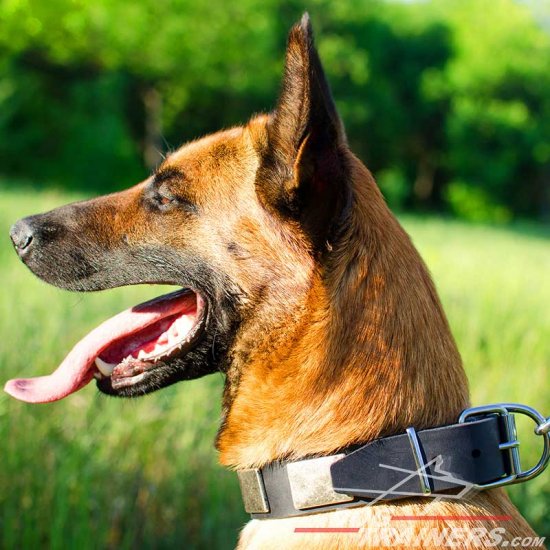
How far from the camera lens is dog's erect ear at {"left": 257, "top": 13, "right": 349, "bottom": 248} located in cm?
194

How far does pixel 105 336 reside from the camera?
261 cm

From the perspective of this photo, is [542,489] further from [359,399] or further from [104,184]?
[104,184]

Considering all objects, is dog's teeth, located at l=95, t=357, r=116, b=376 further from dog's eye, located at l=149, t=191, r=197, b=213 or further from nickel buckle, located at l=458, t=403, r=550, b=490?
nickel buckle, located at l=458, t=403, r=550, b=490

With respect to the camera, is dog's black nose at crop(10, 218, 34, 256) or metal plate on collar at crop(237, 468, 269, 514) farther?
dog's black nose at crop(10, 218, 34, 256)

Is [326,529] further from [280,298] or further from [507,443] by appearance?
[280,298]

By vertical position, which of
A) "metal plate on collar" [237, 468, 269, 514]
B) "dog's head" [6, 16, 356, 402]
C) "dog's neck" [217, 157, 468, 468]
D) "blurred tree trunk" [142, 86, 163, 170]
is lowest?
"metal plate on collar" [237, 468, 269, 514]

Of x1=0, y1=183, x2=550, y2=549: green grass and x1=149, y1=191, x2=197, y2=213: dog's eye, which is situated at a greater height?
x1=149, y1=191, x2=197, y2=213: dog's eye

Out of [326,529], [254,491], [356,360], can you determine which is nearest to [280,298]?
[356,360]

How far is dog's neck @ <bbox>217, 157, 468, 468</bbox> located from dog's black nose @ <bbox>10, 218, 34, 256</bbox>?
994mm

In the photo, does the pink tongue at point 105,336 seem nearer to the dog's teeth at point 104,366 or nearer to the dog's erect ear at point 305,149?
the dog's teeth at point 104,366

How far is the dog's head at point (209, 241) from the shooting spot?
6.84 feet

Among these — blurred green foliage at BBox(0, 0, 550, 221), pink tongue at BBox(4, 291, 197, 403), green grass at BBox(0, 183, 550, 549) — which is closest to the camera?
pink tongue at BBox(4, 291, 197, 403)

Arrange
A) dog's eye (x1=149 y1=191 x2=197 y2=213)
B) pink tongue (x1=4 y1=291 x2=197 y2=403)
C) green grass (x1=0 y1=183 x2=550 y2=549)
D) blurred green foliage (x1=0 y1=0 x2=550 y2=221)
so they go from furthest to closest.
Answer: blurred green foliage (x1=0 y1=0 x2=550 y2=221) < green grass (x1=0 y1=183 x2=550 y2=549) < pink tongue (x1=4 y1=291 x2=197 y2=403) < dog's eye (x1=149 y1=191 x2=197 y2=213)

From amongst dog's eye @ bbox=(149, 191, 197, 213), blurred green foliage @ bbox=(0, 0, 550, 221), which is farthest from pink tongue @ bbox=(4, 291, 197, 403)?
blurred green foliage @ bbox=(0, 0, 550, 221)
